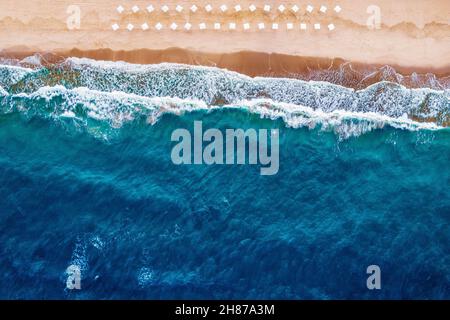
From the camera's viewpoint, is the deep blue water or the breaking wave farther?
the breaking wave

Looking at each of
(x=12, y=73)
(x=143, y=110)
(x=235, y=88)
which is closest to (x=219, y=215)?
(x=235, y=88)

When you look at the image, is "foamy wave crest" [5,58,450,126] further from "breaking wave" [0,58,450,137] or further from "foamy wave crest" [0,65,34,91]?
"foamy wave crest" [0,65,34,91]

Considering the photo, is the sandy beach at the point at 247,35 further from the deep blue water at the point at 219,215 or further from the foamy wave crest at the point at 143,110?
the deep blue water at the point at 219,215

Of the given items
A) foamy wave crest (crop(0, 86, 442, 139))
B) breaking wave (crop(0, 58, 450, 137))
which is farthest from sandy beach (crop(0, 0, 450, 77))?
foamy wave crest (crop(0, 86, 442, 139))

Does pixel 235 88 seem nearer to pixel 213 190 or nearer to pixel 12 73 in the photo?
pixel 213 190

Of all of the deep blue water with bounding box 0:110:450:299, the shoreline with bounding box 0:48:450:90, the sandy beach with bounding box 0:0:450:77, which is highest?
the sandy beach with bounding box 0:0:450:77

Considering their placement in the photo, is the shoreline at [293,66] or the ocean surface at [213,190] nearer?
the ocean surface at [213,190]

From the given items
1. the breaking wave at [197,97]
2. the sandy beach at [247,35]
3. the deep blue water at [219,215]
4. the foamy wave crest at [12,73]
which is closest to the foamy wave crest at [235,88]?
the breaking wave at [197,97]
